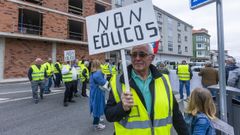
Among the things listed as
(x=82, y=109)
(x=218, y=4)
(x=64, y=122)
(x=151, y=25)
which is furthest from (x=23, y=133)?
(x=218, y=4)

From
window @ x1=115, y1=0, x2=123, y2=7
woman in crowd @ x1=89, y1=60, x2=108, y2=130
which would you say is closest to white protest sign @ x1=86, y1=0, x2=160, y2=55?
woman in crowd @ x1=89, y1=60, x2=108, y2=130

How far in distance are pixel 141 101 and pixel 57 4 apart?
2392 cm

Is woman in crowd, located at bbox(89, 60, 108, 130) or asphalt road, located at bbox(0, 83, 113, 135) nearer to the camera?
asphalt road, located at bbox(0, 83, 113, 135)

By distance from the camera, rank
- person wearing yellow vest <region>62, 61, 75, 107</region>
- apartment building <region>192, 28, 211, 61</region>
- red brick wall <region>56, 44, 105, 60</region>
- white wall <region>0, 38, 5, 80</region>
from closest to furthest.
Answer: person wearing yellow vest <region>62, 61, 75, 107</region> → white wall <region>0, 38, 5, 80</region> → red brick wall <region>56, 44, 105, 60</region> → apartment building <region>192, 28, 211, 61</region>

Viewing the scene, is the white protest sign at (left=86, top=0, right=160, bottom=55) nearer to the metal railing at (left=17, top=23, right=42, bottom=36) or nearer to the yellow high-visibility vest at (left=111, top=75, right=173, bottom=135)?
the yellow high-visibility vest at (left=111, top=75, right=173, bottom=135)

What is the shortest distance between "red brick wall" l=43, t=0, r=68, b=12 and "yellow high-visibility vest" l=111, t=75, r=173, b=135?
74.5 ft

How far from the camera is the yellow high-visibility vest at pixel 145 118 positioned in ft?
6.57

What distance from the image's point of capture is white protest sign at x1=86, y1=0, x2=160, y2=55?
2135mm

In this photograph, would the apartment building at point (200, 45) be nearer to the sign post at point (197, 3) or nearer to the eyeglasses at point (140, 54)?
the sign post at point (197, 3)

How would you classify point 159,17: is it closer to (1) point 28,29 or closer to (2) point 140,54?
(1) point 28,29

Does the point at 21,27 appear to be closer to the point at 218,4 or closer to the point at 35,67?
the point at 35,67

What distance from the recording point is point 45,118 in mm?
6730

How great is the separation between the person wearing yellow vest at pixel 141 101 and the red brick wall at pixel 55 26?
2169 cm

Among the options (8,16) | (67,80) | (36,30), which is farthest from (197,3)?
(36,30)
